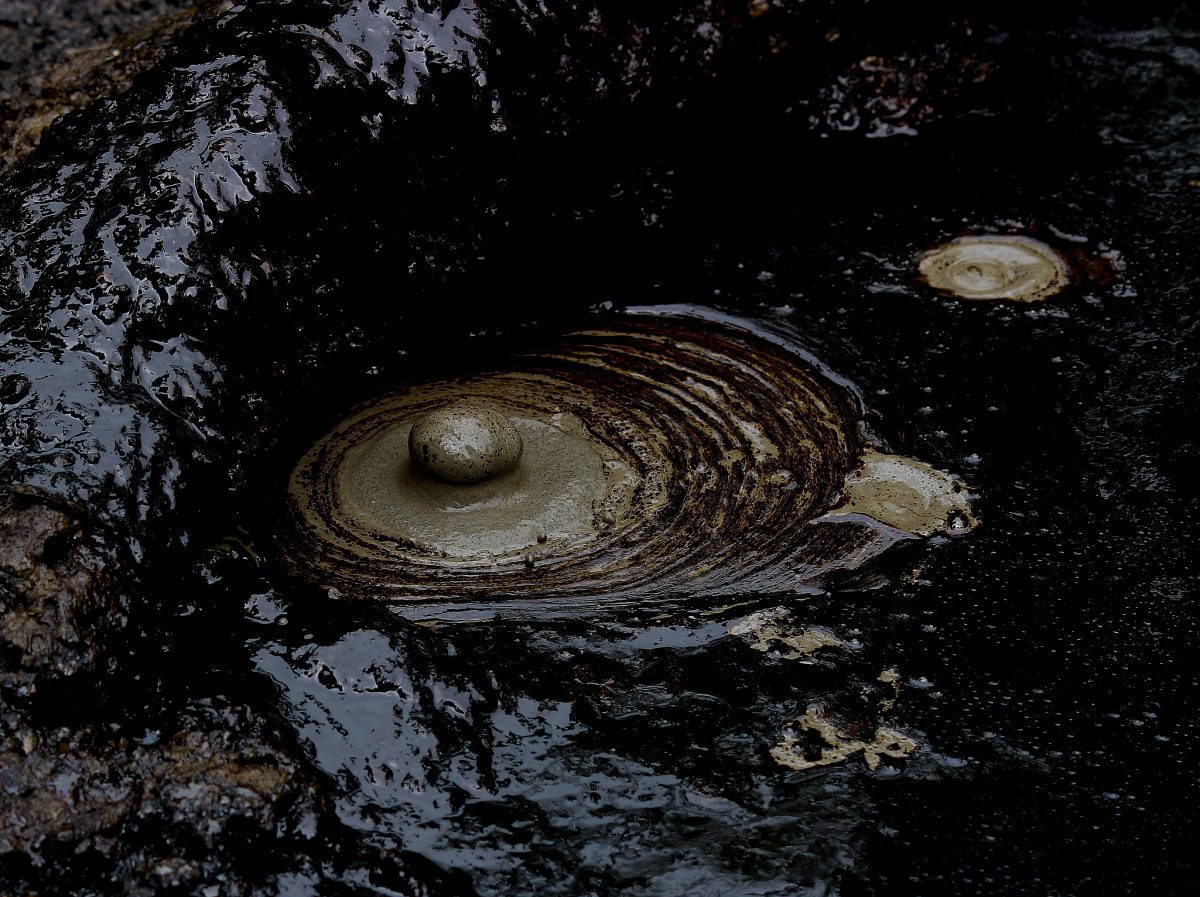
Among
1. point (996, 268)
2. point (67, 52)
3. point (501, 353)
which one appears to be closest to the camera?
point (501, 353)

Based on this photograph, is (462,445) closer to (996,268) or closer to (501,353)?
(501,353)

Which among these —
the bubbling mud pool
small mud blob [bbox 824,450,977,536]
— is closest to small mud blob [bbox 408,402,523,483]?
the bubbling mud pool

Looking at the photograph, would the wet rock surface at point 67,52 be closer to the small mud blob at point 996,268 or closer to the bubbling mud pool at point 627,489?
the bubbling mud pool at point 627,489

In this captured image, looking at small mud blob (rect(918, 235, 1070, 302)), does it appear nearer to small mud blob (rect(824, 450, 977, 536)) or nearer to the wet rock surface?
small mud blob (rect(824, 450, 977, 536))

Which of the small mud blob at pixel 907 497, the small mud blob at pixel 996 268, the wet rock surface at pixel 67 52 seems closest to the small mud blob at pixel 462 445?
the small mud blob at pixel 907 497

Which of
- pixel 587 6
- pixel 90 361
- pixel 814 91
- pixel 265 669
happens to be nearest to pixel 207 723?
pixel 265 669

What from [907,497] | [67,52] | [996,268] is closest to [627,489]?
[907,497]
